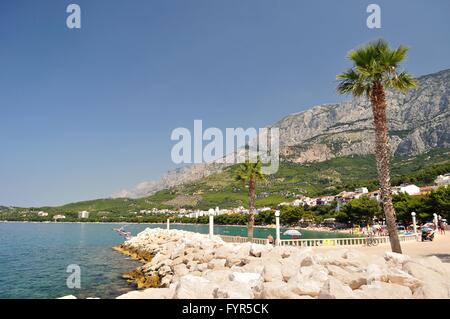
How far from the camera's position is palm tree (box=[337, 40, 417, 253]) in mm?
17636

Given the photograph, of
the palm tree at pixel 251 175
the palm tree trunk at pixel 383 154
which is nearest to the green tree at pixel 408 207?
the palm tree at pixel 251 175

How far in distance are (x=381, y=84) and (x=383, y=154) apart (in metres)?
3.83

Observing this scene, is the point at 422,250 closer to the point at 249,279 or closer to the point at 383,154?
the point at 383,154

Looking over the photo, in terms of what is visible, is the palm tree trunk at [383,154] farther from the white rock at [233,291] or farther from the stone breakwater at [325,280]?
the white rock at [233,291]

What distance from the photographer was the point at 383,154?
17.8 metres

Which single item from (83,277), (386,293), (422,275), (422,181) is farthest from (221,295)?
(422,181)

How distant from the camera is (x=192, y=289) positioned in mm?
7656

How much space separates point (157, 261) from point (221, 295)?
22.9m

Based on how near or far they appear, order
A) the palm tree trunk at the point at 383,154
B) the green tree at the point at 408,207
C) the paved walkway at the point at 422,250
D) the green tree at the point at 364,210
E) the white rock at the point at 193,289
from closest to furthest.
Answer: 1. the white rock at the point at 193,289
2. the palm tree trunk at the point at 383,154
3. the paved walkway at the point at 422,250
4. the green tree at the point at 408,207
5. the green tree at the point at 364,210

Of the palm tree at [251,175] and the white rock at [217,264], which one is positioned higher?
the palm tree at [251,175]

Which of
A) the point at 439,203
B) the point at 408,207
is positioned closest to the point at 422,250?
the point at 439,203

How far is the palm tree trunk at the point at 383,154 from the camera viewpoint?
1750 cm

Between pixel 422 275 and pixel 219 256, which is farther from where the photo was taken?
pixel 219 256
